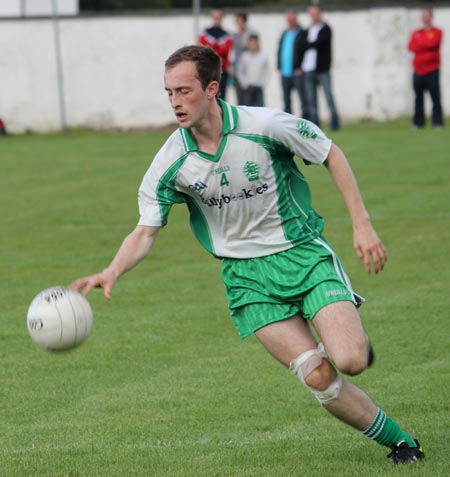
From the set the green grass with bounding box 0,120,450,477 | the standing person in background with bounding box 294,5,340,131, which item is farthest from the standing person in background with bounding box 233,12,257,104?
the green grass with bounding box 0,120,450,477

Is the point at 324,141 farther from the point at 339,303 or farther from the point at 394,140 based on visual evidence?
the point at 394,140

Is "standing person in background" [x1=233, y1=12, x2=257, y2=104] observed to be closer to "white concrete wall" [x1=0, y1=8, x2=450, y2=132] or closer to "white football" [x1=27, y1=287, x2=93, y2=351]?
"white concrete wall" [x1=0, y1=8, x2=450, y2=132]

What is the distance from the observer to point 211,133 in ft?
18.7

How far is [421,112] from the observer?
23.8m

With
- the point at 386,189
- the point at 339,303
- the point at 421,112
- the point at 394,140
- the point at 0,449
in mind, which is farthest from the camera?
the point at 421,112

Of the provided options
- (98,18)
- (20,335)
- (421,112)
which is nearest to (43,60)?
(98,18)

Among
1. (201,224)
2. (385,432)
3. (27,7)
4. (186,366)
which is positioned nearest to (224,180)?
(201,224)

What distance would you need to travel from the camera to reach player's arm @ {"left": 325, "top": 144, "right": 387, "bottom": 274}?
5.52m

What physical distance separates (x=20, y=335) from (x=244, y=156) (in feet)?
13.3

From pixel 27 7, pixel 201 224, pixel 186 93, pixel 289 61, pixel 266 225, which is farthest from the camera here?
pixel 27 7

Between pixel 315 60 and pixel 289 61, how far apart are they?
761 mm

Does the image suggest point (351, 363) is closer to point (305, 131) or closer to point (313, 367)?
point (313, 367)

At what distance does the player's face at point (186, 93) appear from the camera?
18.2 ft

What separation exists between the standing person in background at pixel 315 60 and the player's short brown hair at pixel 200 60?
59.1 feet
